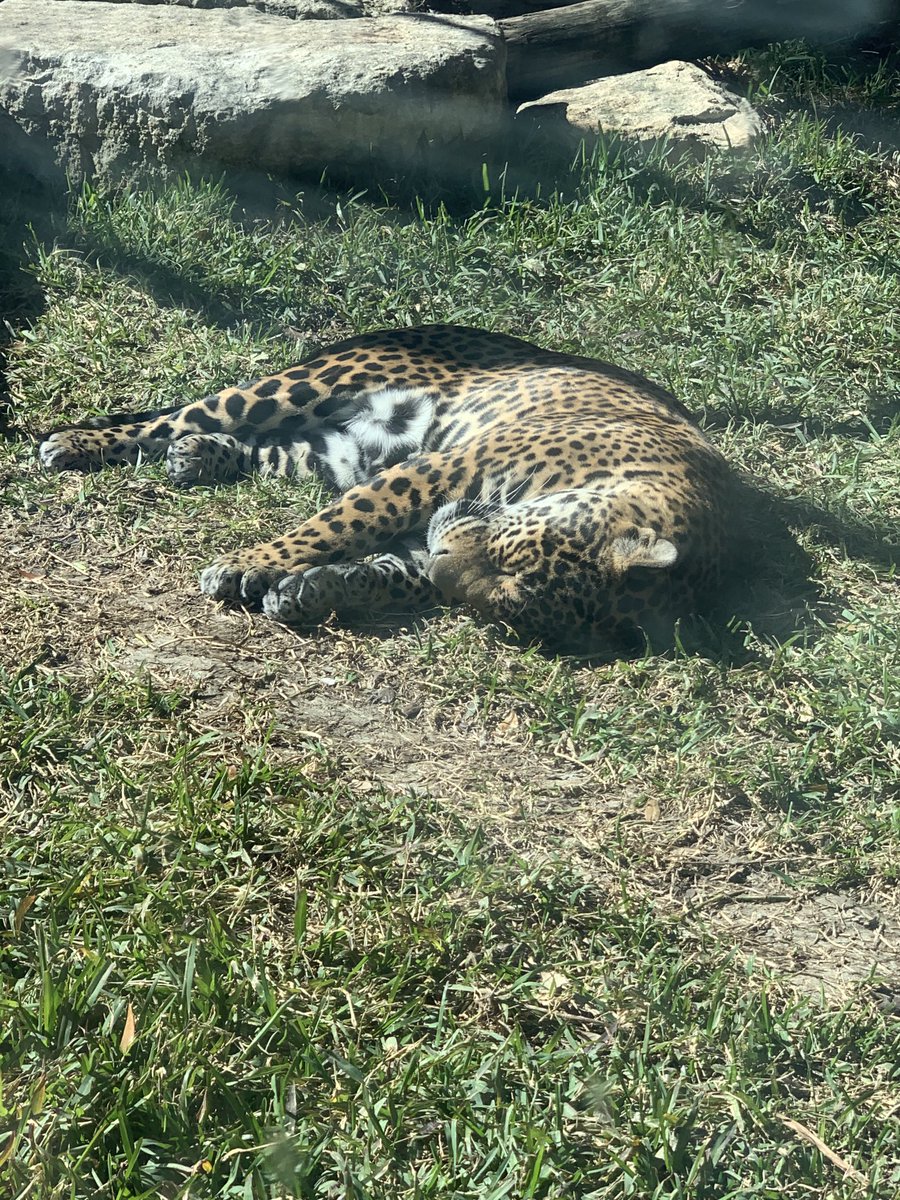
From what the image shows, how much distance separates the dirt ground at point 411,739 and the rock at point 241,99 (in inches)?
Result: 139

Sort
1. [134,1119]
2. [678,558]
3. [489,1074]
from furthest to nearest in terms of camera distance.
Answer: [678,558]
[489,1074]
[134,1119]

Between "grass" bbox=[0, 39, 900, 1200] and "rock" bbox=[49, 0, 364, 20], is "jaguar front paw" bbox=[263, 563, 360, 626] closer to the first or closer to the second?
"grass" bbox=[0, 39, 900, 1200]

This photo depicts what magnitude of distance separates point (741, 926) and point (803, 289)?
5214mm

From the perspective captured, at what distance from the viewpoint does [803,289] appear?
8.48 meters

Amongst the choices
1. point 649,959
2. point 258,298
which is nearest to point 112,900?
point 649,959

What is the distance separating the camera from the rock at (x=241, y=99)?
28.0 ft

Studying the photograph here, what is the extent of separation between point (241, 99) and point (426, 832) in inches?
223

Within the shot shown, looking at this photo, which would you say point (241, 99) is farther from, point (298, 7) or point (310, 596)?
point (310, 596)

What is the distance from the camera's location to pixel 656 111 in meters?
9.55

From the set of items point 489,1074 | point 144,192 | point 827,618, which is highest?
point 144,192

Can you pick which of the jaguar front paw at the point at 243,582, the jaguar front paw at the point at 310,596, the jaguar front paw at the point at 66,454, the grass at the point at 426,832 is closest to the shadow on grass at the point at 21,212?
the grass at the point at 426,832

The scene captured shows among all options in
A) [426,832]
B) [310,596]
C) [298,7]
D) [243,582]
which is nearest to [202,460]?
[243,582]

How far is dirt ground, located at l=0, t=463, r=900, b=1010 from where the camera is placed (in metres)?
4.44

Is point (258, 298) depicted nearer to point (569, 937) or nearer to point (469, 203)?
point (469, 203)
